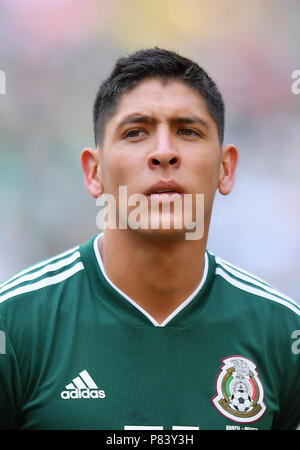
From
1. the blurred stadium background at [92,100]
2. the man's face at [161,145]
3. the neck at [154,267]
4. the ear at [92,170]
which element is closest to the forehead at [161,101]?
the man's face at [161,145]

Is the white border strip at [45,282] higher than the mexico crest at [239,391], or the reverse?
the white border strip at [45,282]

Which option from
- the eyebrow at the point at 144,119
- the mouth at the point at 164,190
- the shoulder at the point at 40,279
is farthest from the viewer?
the shoulder at the point at 40,279

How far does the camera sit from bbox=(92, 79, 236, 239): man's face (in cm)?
245

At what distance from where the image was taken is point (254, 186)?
752 cm

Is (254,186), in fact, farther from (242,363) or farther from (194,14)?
(242,363)

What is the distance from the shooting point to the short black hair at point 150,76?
2.71 m

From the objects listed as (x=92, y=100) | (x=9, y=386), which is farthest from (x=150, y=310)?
(x=92, y=100)

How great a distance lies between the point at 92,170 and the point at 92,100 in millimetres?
5100

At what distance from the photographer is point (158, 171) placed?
2432 millimetres

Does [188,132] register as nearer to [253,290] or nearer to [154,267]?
[154,267]

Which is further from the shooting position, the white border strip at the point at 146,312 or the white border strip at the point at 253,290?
the white border strip at the point at 253,290

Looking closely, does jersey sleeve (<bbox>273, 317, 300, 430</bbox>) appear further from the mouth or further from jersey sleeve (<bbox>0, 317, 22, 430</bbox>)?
jersey sleeve (<bbox>0, 317, 22, 430</bbox>)

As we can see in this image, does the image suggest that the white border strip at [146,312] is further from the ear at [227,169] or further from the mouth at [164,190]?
the mouth at [164,190]

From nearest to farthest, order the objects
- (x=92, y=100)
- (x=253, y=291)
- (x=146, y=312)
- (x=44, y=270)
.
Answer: (x=146, y=312), (x=44, y=270), (x=253, y=291), (x=92, y=100)
